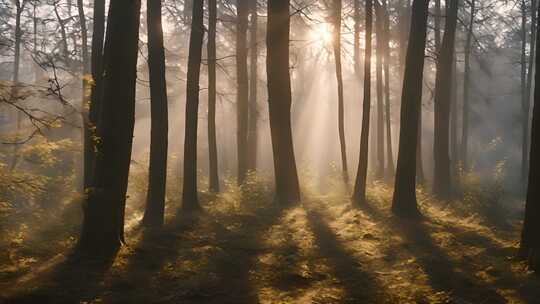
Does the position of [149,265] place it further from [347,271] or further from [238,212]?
[238,212]

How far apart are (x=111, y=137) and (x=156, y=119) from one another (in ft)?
13.5

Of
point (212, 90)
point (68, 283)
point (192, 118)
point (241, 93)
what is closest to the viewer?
point (68, 283)

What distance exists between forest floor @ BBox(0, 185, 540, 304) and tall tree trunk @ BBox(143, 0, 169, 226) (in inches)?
24.3

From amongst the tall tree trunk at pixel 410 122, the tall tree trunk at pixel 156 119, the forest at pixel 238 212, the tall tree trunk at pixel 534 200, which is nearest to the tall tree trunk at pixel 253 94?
the forest at pixel 238 212

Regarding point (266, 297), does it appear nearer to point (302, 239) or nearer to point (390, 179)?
point (302, 239)

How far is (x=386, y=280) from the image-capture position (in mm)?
8289

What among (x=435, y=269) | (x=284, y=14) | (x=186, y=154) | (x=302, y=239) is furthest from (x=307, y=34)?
(x=435, y=269)

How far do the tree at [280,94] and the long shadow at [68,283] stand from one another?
23.3ft

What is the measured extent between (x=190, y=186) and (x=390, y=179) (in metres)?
14.6

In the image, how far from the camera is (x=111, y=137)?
855 centimetres

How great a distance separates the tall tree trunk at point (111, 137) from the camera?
8.55 m

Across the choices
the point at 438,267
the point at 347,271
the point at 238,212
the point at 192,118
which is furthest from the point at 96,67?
the point at 438,267

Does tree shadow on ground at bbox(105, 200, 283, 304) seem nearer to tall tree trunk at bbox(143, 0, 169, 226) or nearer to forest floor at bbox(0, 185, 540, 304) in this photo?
forest floor at bbox(0, 185, 540, 304)

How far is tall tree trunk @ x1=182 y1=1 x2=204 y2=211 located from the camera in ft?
47.6
